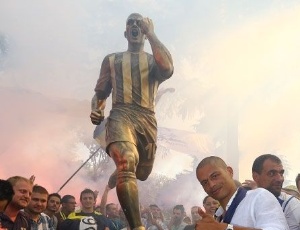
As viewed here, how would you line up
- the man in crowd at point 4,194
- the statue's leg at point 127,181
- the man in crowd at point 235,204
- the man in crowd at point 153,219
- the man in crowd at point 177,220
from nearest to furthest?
the man in crowd at point 235,204 < the man in crowd at point 4,194 < the statue's leg at point 127,181 < the man in crowd at point 153,219 < the man in crowd at point 177,220

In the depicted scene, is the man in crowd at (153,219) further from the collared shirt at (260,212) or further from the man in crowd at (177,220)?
the collared shirt at (260,212)

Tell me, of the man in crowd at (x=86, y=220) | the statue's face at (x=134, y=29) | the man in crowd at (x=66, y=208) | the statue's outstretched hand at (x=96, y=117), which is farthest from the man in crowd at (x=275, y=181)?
the man in crowd at (x=66, y=208)

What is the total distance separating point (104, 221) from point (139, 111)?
1.50 meters

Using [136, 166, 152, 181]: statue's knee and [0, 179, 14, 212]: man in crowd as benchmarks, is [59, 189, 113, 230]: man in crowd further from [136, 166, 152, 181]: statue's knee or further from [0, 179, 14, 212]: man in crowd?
[0, 179, 14, 212]: man in crowd

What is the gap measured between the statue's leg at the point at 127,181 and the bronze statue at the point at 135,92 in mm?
11

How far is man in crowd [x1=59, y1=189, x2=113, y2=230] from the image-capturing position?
4.89m

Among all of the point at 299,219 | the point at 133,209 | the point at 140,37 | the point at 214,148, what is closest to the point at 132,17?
the point at 140,37

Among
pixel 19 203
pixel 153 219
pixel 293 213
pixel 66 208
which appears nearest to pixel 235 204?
pixel 293 213

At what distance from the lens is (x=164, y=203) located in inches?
1108

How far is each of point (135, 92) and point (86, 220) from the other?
1.48 meters

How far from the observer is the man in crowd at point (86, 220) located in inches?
193

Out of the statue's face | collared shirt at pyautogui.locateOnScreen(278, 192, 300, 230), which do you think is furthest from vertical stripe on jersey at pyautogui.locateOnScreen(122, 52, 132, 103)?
collared shirt at pyautogui.locateOnScreen(278, 192, 300, 230)

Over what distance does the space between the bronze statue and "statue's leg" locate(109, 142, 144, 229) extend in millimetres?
11

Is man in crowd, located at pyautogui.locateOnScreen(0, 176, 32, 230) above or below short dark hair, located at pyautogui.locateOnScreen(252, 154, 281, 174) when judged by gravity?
below
